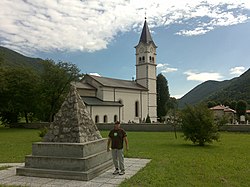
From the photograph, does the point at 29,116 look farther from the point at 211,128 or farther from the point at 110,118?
the point at 211,128

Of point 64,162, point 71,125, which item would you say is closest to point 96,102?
point 71,125

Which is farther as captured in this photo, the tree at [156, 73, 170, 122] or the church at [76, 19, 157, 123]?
the tree at [156, 73, 170, 122]

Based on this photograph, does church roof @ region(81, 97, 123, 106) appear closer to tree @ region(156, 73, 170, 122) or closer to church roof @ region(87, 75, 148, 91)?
church roof @ region(87, 75, 148, 91)

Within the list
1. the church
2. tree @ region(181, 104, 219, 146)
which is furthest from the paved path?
the church

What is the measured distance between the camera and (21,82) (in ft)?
128

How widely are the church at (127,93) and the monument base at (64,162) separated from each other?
111 feet

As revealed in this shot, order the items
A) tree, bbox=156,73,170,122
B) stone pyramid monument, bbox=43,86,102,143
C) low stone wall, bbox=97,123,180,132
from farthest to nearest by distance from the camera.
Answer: tree, bbox=156,73,170,122
low stone wall, bbox=97,123,180,132
stone pyramid monument, bbox=43,86,102,143

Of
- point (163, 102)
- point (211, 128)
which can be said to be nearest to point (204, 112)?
point (211, 128)

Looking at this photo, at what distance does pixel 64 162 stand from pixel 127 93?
150ft

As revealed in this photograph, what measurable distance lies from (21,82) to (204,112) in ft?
98.9

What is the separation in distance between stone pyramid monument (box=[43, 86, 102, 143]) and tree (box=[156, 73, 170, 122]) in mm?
60002

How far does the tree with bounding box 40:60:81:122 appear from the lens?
40781 mm

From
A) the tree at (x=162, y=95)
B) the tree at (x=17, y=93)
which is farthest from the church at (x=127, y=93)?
the tree at (x=162, y=95)

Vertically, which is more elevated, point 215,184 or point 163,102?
point 163,102
